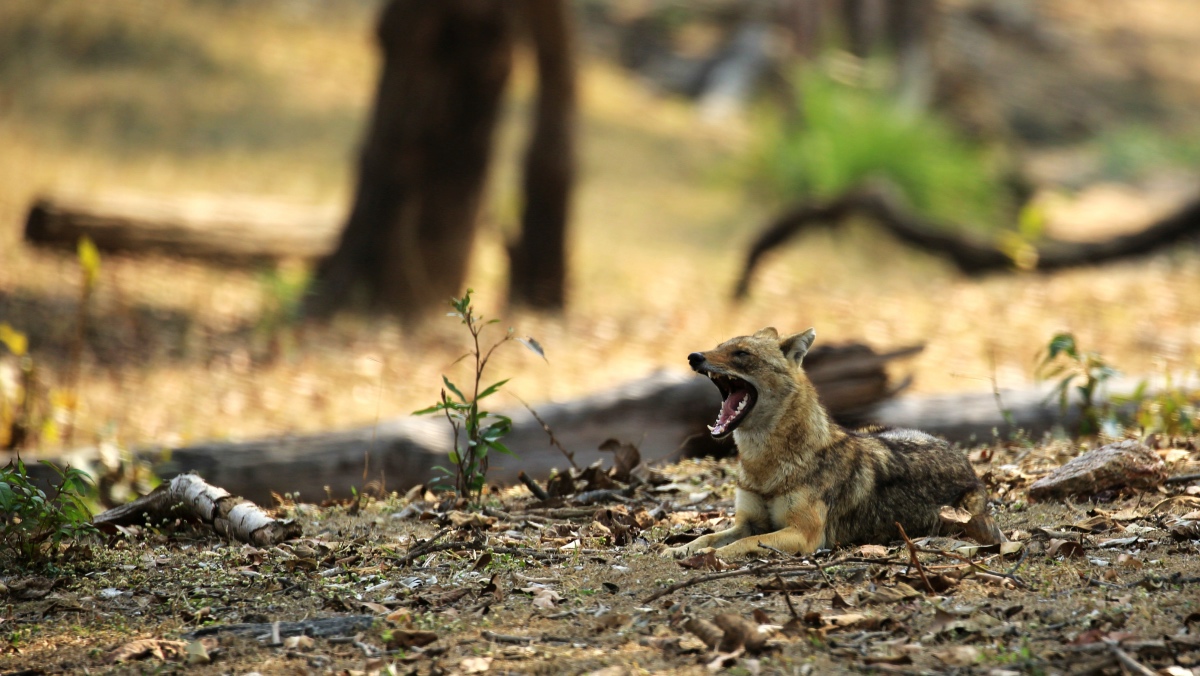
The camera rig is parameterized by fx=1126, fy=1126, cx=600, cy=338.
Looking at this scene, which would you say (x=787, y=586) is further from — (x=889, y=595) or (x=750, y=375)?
(x=750, y=375)

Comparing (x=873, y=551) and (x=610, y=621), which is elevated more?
(x=873, y=551)

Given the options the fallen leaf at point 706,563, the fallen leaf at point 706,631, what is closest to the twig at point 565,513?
the fallen leaf at point 706,563

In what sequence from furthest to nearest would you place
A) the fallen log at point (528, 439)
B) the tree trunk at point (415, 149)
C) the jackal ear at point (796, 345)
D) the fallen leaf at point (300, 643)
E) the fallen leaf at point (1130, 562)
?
the tree trunk at point (415, 149) → the fallen log at point (528, 439) → the jackal ear at point (796, 345) → the fallen leaf at point (1130, 562) → the fallen leaf at point (300, 643)

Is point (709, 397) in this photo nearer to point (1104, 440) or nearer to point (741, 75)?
point (1104, 440)

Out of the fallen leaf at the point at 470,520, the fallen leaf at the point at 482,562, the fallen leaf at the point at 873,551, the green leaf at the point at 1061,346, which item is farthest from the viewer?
the green leaf at the point at 1061,346

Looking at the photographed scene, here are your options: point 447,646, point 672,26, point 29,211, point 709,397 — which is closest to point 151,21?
point 29,211

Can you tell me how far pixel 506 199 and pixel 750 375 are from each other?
13.6 m

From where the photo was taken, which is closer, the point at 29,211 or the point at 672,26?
the point at 29,211

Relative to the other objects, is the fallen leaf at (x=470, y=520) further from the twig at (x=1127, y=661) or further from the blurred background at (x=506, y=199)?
the twig at (x=1127, y=661)

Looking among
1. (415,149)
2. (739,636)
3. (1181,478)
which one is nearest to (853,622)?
(739,636)

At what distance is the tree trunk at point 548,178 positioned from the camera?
13.7 meters

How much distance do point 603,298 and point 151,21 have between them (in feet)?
41.9

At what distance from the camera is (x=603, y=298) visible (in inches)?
563

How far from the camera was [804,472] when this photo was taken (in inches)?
192
